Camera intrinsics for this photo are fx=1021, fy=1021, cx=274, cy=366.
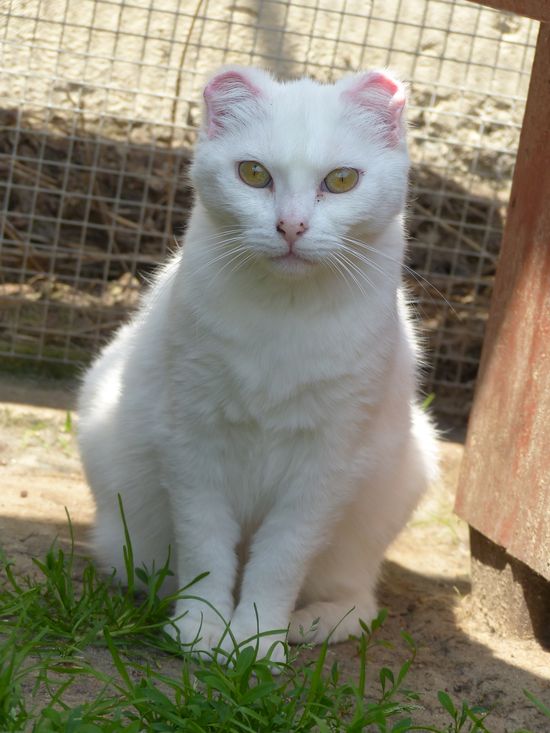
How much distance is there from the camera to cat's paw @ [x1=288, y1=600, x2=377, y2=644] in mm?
2639

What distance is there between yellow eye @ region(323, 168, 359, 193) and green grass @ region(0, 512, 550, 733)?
1.00m

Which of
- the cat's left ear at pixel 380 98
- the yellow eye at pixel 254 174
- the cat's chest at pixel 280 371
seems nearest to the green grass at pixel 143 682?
the cat's chest at pixel 280 371

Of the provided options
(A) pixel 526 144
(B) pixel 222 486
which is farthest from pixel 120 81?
(B) pixel 222 486

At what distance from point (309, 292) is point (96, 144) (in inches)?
88.6

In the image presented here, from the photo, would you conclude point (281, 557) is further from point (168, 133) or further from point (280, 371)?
point (168, 133)

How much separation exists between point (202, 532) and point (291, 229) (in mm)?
803

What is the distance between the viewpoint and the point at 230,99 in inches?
91.5

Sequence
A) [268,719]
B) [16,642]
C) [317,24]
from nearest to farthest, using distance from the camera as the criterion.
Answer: [268,719] < [16,642] < [317,24]

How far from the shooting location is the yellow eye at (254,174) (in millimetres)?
2236

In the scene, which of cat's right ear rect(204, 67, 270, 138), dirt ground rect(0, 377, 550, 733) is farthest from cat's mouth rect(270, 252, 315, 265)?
dirt ground rect(0, 377, 550, 733)

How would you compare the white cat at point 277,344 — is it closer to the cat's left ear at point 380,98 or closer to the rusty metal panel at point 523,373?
the cat's left ear at point 380,98

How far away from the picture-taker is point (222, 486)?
2506 millimetres

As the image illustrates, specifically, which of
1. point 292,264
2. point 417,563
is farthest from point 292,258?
point 417,563

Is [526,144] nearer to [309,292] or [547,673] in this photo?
[309,292]
